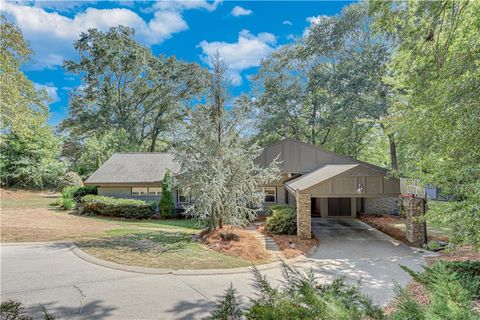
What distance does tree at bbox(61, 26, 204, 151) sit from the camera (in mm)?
Result: 33688

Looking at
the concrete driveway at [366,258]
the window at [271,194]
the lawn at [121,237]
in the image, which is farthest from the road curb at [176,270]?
the window at [271,194]

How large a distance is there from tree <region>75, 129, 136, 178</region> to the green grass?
19.1 m

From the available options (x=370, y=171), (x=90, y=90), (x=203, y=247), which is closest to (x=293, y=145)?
(x=370, y=171)

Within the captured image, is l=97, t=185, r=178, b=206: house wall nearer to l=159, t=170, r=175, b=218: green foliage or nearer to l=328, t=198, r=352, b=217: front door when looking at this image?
l=159, t=170, r=175, b=218: green foliage

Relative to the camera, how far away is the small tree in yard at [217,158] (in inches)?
469

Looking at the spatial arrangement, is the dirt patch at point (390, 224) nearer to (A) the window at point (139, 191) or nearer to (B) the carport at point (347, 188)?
(B) the carport at point (347, 188)

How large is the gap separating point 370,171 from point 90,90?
107ft

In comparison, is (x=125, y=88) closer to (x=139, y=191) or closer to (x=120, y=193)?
(x=120, y=193)

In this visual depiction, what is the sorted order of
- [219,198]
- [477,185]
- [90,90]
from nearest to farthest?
1. [477,185]
2. [219,198]
3. [90,90]

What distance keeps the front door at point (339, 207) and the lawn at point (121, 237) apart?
29.2 ft

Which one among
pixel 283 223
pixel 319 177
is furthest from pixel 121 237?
pixel 319 177

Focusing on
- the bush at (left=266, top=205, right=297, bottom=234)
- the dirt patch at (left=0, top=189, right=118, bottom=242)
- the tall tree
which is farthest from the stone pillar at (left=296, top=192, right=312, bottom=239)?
the tall tree

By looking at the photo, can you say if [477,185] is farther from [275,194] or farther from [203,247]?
[275,194]

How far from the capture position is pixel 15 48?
13570 mm
